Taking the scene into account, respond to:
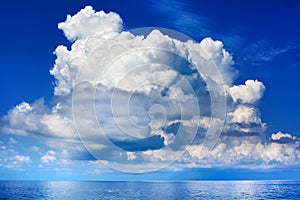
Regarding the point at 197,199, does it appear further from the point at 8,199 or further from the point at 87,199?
the point at 8,199

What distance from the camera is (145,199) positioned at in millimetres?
163875

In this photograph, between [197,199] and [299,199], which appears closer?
[197,199]

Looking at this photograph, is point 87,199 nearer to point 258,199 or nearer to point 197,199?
point 197,199

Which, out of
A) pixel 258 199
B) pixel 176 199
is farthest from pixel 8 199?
pixel 258 199

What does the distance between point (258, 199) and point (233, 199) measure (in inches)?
516

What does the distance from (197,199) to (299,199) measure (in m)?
54.4

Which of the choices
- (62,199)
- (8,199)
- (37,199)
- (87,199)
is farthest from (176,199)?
(8,199)

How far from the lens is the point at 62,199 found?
157m

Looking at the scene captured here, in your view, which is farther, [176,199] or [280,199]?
[280,199]

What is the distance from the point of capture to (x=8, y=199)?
166625mm

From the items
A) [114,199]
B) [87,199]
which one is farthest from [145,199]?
[87,199]

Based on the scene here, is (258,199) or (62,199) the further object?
(258,199)

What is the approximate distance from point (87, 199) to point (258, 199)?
3131 inches

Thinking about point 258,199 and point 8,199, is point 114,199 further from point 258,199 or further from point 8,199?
point 258,199
